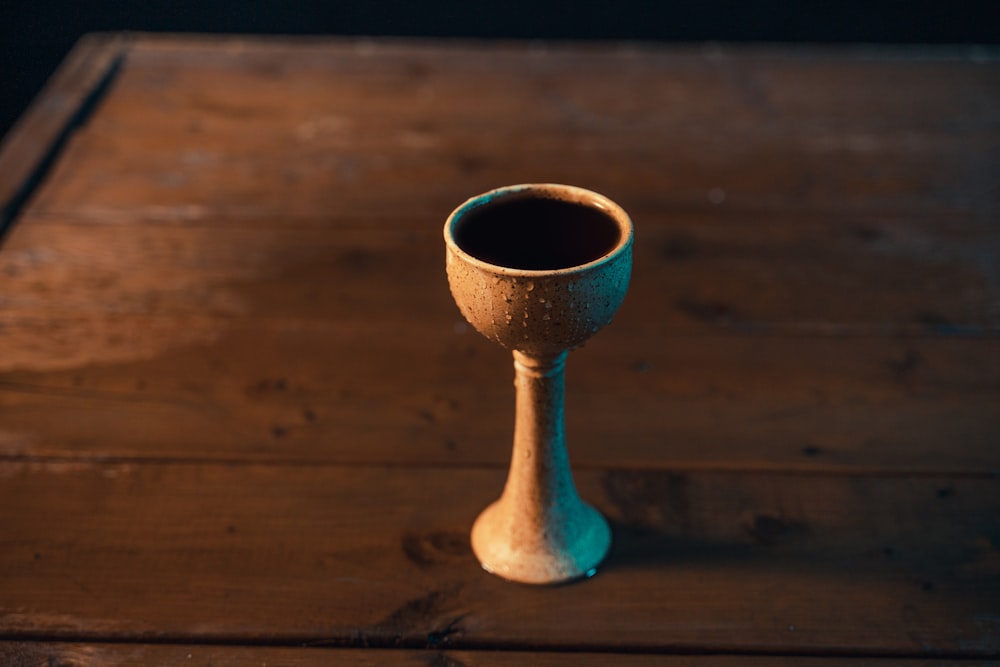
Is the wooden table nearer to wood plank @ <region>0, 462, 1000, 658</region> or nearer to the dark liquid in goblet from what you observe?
wood plank @ <region>0, 462, 1000, 658</region>

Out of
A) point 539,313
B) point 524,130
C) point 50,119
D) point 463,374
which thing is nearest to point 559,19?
point 524,130

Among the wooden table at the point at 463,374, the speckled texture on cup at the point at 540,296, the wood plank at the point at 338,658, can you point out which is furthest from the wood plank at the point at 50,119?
the speckled texture on cup at the point at 540,296

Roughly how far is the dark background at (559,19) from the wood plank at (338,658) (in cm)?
152

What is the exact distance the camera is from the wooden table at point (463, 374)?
68cm

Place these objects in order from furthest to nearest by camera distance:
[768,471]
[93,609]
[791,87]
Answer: [791,87] → [768,471] → [93,609]

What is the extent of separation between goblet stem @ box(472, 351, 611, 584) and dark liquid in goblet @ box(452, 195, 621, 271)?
78mm

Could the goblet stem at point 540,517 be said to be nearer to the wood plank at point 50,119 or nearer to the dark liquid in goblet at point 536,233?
the dark liquid in goblet at point 536,233

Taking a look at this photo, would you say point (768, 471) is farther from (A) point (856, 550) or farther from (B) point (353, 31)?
(B) point (353, 31)

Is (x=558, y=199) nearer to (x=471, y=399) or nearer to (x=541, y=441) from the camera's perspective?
(x=541, y=441)

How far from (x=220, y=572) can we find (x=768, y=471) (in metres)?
0.41

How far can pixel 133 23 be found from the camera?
6.40 ft

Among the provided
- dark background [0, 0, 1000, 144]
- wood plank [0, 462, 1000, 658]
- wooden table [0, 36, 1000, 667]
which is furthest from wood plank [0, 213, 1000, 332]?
dark background [0, 0, 1000, 144]

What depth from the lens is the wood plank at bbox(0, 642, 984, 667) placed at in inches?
25.1

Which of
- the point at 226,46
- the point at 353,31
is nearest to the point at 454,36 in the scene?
the point at 353,31
